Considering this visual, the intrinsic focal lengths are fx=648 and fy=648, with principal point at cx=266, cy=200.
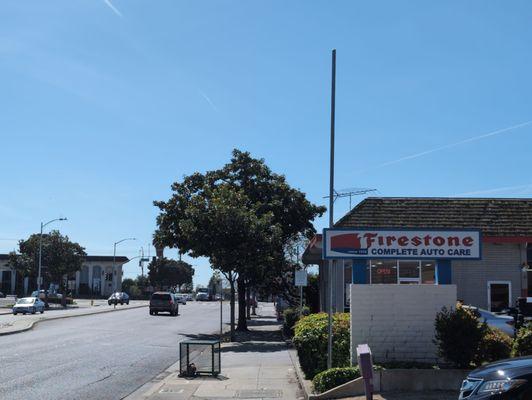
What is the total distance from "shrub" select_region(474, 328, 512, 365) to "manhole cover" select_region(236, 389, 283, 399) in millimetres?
3824

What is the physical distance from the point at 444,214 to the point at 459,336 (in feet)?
45.0

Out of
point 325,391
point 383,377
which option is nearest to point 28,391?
point 325,391

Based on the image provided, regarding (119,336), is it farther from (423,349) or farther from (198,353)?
(423,349)

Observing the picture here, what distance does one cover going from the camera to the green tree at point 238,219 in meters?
25.8

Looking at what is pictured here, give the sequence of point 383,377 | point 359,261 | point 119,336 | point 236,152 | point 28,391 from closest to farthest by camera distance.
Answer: point 383,377 → point 28,391 → point 359,261 → point 119,336 → point 236,152

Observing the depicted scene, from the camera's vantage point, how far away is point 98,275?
398ft

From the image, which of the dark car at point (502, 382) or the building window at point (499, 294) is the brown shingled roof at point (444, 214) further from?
the dark car at point (502, 382)

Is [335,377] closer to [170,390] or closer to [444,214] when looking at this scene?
[170,390]

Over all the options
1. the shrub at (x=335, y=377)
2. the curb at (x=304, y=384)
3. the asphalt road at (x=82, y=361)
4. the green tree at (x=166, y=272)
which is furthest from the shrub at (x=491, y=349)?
the green tree at (x=166, y=272)

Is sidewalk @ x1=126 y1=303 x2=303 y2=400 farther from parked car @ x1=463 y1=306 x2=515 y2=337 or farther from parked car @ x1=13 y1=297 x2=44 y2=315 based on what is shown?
parked car @ x1=13 y1=297 x2=44 y2=315

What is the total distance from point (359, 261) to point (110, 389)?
5.97 meters

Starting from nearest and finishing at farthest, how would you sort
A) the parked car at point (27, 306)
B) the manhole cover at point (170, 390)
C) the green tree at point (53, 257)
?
the manhole cover at point (170, 390) → the parked car at point (27, 306) → the green tree at point (53, 257)

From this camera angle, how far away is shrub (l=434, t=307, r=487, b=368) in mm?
11742

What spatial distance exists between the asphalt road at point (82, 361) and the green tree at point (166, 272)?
95.6m
